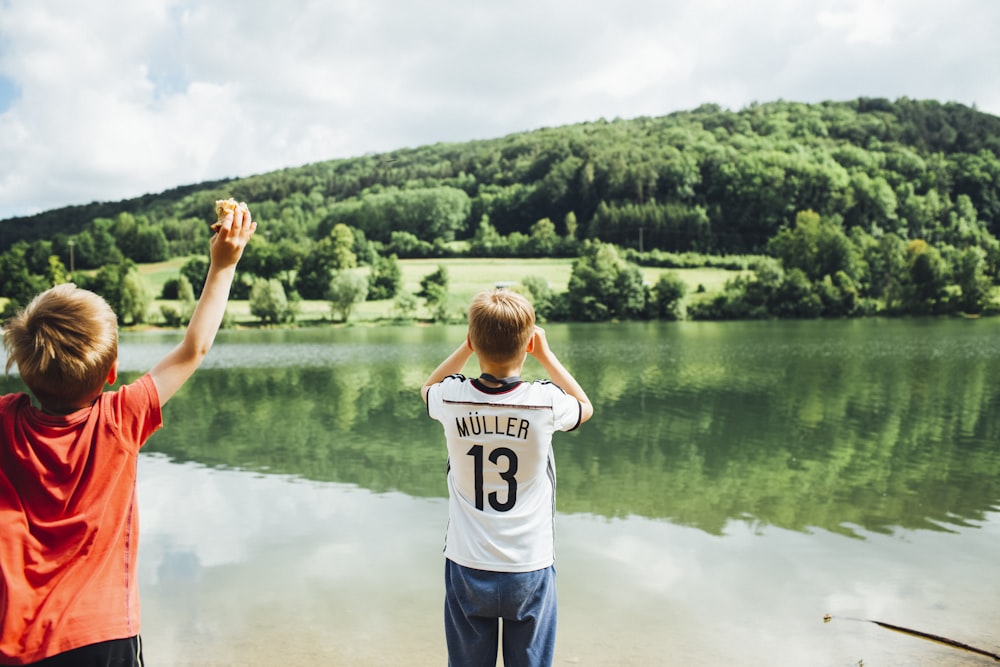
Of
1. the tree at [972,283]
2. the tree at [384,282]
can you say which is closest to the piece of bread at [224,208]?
the tree at [384,282]

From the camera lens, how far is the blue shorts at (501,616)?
9.48ft

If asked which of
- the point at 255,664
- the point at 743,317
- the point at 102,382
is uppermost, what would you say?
the point at 102,382

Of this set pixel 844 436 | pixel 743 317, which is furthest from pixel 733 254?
pixel 844 436

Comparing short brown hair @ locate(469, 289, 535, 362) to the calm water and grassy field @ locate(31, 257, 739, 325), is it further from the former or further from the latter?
grassy field @ locate(31, 257, 739, 325)

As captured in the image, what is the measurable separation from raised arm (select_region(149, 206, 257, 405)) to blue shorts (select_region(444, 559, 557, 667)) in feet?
4.33

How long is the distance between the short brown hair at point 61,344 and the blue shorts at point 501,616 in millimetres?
1544

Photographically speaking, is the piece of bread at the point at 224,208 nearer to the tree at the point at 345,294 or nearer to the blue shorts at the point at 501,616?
the blue shorts at the point at 501,616

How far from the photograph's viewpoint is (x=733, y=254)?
11044 centimetres

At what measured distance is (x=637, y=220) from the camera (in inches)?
4710

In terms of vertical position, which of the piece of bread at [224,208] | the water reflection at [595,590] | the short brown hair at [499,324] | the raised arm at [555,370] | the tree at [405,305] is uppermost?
the piece of bread at [224,208]

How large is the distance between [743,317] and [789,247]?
2136cm

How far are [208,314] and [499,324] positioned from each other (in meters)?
1.06

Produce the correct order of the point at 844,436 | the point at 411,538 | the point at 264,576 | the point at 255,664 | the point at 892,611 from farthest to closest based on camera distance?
1. the point at 844,436
2. the point at 411,538
3. the point at 264,576
4. the point at 892,611
5. the point at 255,664

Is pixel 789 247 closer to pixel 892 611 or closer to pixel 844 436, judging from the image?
pixel 844 436
